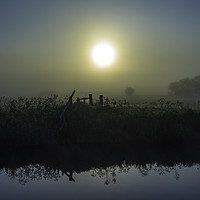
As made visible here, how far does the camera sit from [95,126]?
60.0 feet

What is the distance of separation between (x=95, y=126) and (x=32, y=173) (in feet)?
20.2

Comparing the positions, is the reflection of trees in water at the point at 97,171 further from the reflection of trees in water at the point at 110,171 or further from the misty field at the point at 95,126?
the misty field at the point at 95,126

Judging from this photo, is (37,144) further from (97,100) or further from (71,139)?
(97,100)

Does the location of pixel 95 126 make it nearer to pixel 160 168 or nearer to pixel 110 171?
pixel 110 171

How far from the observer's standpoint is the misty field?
1784 centimetres

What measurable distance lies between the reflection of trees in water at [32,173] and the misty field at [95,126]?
3651 mm

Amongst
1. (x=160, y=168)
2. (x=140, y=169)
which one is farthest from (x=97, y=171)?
(x=160, y=168)

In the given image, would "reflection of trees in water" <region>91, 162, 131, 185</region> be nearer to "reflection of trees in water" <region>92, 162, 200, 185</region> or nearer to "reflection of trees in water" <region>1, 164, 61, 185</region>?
"reflection of trees in water" <region>92, 162, 200, 185</region>

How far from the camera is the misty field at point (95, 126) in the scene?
17844mm

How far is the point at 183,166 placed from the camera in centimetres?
1398

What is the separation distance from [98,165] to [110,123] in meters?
4.71

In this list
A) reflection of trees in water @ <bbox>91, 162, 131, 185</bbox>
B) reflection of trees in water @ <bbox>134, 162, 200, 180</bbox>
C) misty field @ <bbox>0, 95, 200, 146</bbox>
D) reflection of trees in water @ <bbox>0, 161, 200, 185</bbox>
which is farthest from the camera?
misty field @ <bbox>0, 95, 200, 146</bbox>

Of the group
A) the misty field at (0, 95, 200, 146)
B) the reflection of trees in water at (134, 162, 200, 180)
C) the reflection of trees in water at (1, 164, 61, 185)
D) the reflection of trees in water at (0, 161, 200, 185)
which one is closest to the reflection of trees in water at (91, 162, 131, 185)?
the reflection of trees in water at (0, 161, 200, 185)

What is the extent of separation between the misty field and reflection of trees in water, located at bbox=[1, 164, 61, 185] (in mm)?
3651
